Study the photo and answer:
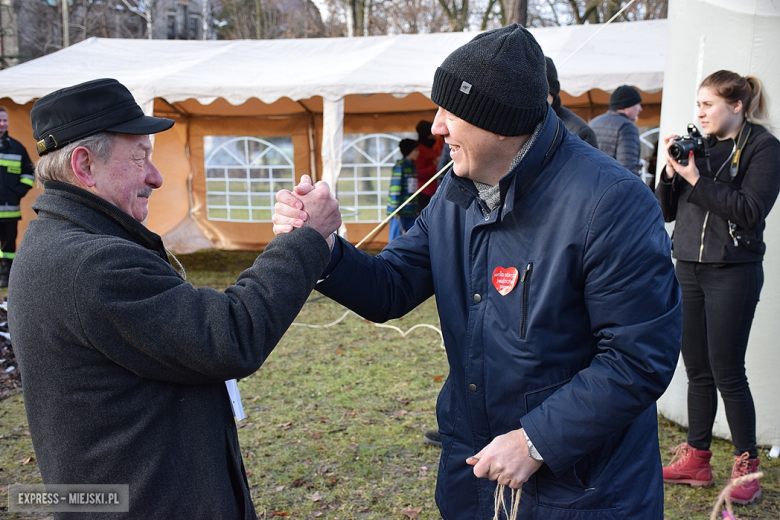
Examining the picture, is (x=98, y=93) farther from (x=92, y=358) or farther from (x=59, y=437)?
(x=59, y=437)

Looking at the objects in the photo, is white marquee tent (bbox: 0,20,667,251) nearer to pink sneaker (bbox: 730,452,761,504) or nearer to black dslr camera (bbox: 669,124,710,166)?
black dslr camera (bbox: 669,124,710,166)

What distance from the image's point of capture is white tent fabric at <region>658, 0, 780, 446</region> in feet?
11.6

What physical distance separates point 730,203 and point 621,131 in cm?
284

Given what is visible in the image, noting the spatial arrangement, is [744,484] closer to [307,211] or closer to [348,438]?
[348,438]

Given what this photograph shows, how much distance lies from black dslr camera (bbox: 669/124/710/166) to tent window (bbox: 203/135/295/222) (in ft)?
29.5

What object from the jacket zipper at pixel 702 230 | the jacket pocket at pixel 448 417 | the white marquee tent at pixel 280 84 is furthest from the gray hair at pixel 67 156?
the white marquee tent at pixel 280 84

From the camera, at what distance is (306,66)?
359 inches

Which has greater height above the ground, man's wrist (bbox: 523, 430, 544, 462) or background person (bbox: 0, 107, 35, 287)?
man's wrist (bbox: 523, 430, 544, 462)

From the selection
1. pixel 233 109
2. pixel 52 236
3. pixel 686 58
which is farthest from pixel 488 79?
pixel 233 109

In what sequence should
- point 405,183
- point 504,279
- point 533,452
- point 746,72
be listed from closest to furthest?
1. point 533,452
2. point 504,279
3. point 746,72
4. point 405,183

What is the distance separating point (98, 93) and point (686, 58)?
134 inches

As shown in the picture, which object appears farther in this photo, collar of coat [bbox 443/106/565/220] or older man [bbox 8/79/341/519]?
collar of coat [bbox 443/106/565/220]

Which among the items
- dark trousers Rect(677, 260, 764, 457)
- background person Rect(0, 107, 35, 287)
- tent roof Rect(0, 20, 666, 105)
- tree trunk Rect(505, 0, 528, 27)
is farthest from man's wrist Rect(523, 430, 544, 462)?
tree trunk Rect(505, 0, 528, 27)

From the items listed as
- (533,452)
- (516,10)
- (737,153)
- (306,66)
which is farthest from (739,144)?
(516,10)
